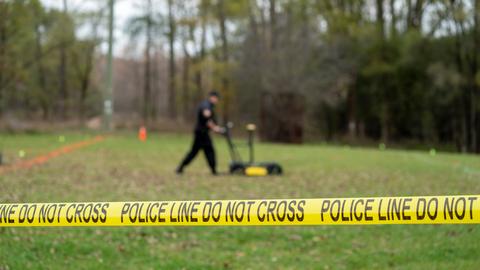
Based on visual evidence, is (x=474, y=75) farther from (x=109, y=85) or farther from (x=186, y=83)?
(x=186, y=83)

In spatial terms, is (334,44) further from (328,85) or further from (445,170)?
(445,170)

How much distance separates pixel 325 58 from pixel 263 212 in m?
35.8

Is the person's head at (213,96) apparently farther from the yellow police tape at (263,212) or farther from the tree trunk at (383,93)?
the tree trunk at (383,93)

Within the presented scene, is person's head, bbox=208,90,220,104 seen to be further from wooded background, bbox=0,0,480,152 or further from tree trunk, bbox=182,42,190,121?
tree trunk, bbox=182,42,190,121

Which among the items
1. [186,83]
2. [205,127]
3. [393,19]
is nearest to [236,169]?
[205,127]

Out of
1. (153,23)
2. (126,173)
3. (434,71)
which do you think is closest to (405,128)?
(434,71)

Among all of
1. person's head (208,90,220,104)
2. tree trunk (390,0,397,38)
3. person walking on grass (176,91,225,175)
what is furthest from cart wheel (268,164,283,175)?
tree trunk (390,0,397,38)

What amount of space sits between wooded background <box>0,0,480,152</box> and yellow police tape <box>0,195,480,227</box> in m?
29.2

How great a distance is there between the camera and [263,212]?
322 cm

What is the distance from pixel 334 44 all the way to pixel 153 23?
47.0 ft

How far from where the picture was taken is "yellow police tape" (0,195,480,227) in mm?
3014

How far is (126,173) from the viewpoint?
47.1 ft

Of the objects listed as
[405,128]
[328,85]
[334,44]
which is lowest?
[405,128]

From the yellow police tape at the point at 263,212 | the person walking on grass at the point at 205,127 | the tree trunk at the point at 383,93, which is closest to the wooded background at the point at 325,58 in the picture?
the tree trunk at the point at 383,93
